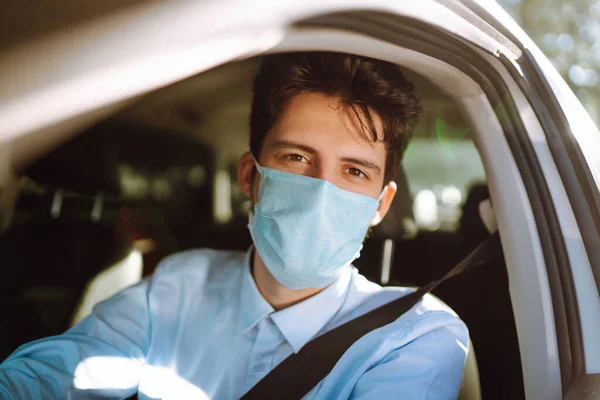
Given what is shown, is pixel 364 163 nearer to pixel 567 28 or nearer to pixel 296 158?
pixel 296 158

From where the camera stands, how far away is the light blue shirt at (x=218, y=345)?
4.64 feet

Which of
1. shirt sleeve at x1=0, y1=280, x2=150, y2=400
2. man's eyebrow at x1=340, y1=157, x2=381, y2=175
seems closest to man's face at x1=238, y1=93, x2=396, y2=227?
man's eyebrow at x1=340, y1=157, x2=381, y2=175

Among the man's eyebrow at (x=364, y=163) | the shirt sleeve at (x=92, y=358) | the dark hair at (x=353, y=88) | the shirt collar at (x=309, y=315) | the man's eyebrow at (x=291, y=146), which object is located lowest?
the shirt sleeve at (x=92, y=358)

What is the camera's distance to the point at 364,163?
1596 mm

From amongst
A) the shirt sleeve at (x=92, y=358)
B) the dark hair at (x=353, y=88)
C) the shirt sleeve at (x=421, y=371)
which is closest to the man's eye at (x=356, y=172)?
the dark hair at (x=353, y=88)

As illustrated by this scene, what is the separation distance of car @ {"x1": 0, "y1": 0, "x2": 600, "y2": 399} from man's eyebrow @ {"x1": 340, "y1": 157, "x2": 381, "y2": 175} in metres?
0.28

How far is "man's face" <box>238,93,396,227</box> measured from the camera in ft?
5.06

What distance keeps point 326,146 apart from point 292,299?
51 centimetres

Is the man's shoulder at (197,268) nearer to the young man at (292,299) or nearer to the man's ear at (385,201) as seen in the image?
the young man at (292,299)

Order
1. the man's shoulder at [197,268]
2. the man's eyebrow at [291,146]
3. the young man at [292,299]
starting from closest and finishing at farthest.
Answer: the young man at [292,299] → the man's eyebrow at [291,146] → the man's shoulder at [197,268]

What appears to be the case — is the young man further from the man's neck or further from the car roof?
the car roof

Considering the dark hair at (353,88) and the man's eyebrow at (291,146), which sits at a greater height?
the dark hair at (353,88)

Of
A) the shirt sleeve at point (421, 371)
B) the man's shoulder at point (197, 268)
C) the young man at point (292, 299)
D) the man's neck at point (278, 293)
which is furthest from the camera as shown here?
the man's shoulder at point (197, 268)

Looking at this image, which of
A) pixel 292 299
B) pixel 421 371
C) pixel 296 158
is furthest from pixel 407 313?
pixel 296 158
